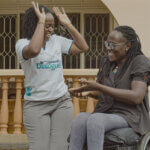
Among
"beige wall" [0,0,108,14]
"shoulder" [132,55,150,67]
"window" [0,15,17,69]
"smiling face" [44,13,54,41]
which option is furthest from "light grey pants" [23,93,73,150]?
"window" [0,15,17,69]

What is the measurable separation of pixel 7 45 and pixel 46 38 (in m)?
5.63

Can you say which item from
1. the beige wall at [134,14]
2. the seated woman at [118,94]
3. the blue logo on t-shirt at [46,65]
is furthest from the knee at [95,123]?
the beige wall at [134,14]

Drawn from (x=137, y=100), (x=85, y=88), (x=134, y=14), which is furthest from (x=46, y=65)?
(x=134, y=14)

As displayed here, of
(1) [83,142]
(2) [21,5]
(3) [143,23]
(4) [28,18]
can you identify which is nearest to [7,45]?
(2) [21,5]

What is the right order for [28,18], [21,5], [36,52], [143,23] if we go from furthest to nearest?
[21,5], [143,23], [28,18], [36,52]

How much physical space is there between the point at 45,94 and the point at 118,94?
2.28 feet

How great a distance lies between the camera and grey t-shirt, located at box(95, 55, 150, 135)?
11.8 feet

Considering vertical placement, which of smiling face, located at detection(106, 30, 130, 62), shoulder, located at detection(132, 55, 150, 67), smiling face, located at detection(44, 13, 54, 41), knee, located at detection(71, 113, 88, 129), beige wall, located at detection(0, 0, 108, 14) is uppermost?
beige wall, located at detection(0, 0, 108, 14)

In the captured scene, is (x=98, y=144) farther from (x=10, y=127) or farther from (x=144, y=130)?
(x=10, y=127)

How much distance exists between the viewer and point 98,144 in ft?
11.3

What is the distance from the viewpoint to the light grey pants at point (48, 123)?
13.0 ft

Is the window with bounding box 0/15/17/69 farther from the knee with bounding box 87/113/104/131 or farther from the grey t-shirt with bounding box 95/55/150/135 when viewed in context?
the knee with bounding box 87/113/104/131

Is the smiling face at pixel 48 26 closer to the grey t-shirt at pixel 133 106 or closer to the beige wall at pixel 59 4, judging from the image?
the grey t-shirt at pixel 133 106

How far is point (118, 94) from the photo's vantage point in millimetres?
3553
